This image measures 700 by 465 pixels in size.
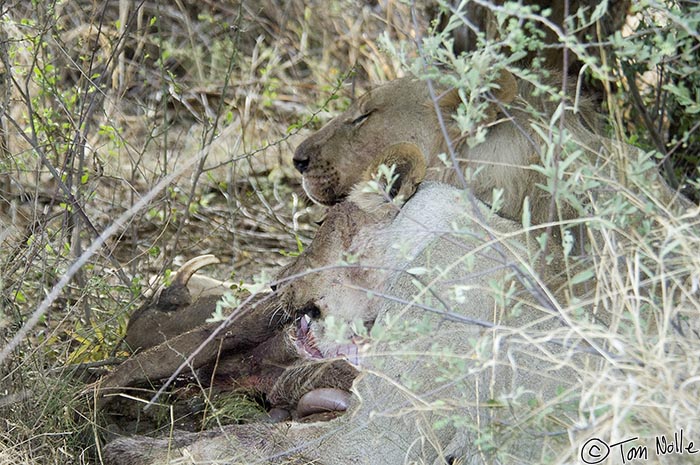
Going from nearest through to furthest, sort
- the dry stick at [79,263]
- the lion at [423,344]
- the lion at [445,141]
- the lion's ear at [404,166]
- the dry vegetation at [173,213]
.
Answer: the dry vegetation at [173,213]
the lion at [423,344]
the dry stick at [79,263]
the lion at [445,141]
the lion's ear at [404,166]

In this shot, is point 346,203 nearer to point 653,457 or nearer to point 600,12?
point 600,12

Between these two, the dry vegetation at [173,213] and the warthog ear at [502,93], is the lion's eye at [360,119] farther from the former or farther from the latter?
the dry vegetation at [173,213]

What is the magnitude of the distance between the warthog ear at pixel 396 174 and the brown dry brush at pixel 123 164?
531 mm

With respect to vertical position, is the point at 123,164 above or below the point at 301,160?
below

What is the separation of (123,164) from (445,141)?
287 cm

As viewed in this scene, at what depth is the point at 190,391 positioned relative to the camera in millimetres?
4141

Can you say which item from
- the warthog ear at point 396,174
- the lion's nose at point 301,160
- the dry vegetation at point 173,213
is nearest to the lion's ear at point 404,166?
the warthog ear at point 396,174

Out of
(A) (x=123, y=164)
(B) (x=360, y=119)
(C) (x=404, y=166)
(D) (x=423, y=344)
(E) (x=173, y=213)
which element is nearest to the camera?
(D) (x=423, y=344)

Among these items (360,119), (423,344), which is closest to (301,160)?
(360,119)

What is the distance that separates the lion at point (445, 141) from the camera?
11.7ft

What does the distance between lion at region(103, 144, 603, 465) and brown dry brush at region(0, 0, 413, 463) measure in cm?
52

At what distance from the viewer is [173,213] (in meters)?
4.82

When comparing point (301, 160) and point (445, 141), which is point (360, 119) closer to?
point (301, 160)

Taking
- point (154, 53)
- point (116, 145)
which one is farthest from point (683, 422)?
point (154, 53)
